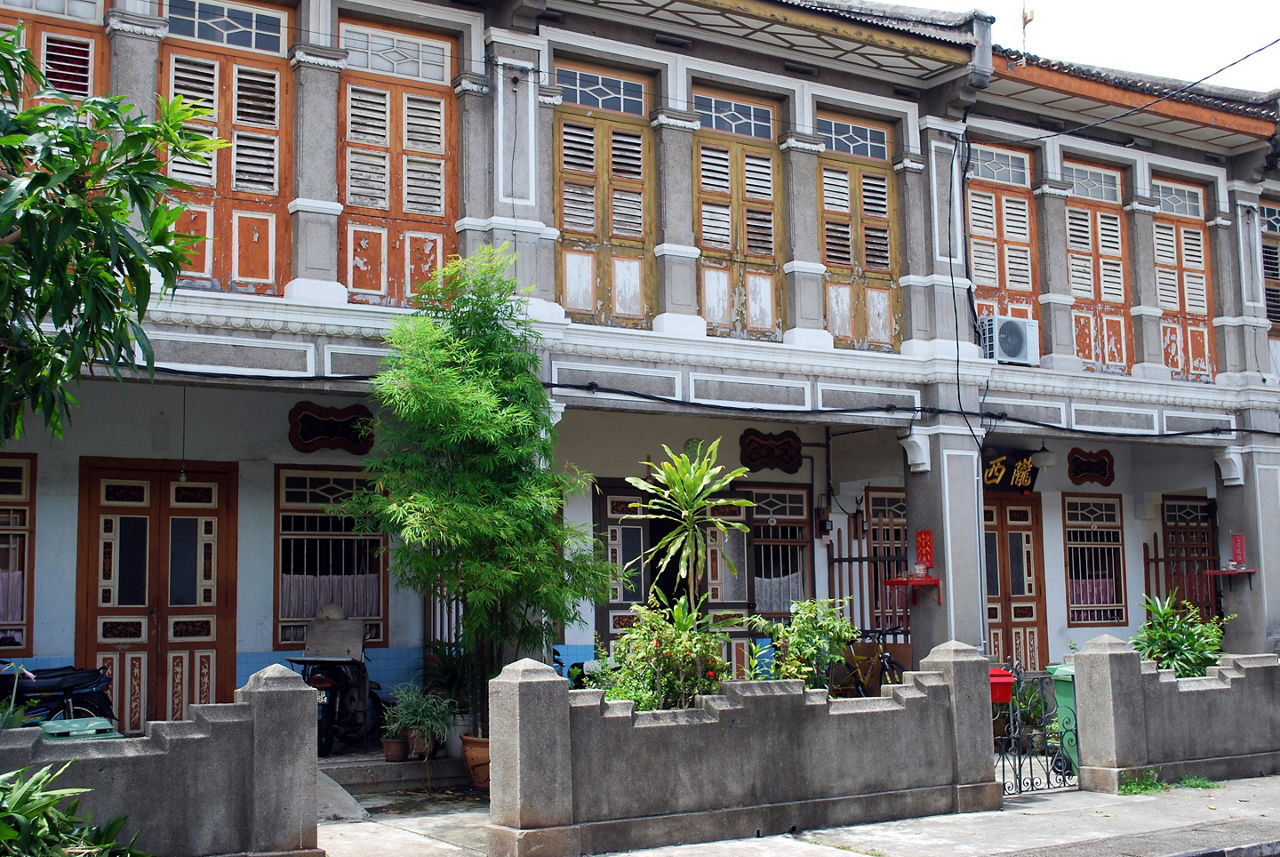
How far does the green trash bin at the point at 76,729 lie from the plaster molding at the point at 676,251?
23.6ft

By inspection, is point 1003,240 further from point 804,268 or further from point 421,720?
point 421,720

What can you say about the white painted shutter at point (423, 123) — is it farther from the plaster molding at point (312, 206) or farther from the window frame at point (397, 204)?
the plaster molding at point (312, 206)

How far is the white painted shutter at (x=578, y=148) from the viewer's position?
43.4ft

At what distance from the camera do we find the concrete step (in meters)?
11.4

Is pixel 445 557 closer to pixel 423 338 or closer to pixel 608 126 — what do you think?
pixel 423 338

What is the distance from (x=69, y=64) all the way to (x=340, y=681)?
5.89 m

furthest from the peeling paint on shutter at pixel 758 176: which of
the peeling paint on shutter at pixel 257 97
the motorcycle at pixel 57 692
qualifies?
the motorcycle at pixel 57 692

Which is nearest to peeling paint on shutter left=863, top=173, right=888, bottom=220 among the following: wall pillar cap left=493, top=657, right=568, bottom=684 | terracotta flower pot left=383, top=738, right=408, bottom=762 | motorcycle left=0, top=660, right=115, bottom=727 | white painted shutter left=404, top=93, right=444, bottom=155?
white painted shutter left=404, top=93, right=444, bottom=155

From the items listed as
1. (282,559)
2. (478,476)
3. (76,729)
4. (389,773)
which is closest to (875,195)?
(478,476)

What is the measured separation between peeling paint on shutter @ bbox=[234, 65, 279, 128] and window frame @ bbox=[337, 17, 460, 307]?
595mm

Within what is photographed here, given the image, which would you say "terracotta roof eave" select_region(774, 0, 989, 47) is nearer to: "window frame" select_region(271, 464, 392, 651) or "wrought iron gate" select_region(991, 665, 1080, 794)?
A: "window frame" select_region(271, 464, 392, 651)

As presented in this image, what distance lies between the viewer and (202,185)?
11523mm

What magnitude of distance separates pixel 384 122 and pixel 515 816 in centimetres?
681

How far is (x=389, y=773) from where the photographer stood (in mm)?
11531
